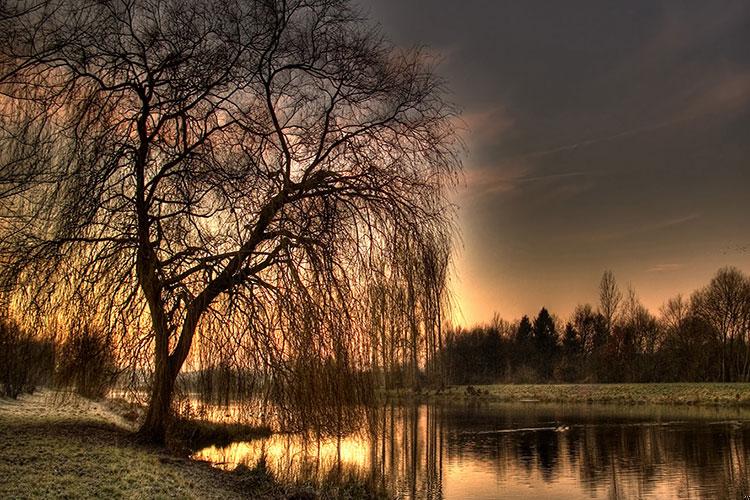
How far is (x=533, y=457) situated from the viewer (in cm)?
1875

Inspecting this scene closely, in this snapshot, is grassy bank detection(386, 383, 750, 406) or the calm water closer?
the calm water

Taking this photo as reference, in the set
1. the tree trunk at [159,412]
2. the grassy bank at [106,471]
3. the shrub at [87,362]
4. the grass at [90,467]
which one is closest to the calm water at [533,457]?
the grassy bank at [106,471]

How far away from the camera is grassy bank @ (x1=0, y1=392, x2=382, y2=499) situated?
7.70 meters

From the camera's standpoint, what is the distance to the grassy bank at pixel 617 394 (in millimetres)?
38938

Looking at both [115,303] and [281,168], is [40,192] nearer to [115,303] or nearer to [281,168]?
[115,303]

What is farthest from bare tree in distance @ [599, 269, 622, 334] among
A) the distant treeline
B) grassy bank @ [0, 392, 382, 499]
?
grassy bank @ [0, 392, 382, 499]

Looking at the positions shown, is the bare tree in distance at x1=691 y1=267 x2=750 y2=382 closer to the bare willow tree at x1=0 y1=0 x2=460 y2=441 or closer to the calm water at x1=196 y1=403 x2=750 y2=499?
the calm water at x1=196 y1=403 x2=750 y2=499

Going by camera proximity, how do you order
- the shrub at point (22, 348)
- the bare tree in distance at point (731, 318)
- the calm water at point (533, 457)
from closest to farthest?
1. the shrub at point (22, 348)
2. the calm water at point (533, 457)
3. the bare tree in distance at point (731, 318)

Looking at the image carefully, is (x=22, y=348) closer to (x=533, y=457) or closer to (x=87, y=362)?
(x=87, y=362)

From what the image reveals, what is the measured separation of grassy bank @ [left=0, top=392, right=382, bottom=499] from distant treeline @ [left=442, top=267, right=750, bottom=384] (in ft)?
90.9

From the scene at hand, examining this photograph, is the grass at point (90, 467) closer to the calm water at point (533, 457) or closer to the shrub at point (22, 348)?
the shrub at point (22, 348)

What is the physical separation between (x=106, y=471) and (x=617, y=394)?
4176cm

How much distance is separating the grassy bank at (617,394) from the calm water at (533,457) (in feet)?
38.6

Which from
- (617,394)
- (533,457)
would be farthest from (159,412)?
(617,394)
